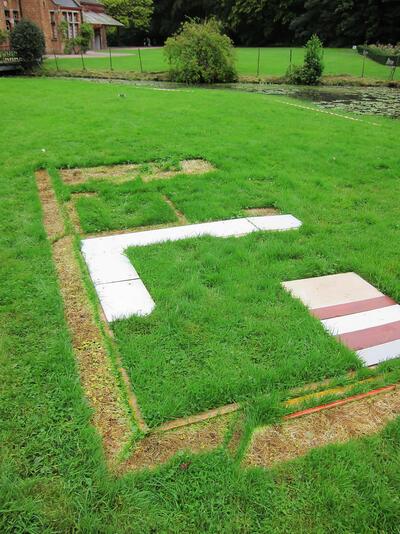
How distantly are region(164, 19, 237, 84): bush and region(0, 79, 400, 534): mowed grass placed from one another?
1420 centimetres

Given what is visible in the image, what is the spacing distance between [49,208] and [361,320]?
3549 millimetres

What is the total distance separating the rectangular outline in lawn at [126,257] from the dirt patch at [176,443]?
1025 millimetres

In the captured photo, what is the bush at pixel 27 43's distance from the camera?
72.8ft

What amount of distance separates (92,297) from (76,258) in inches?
27.9

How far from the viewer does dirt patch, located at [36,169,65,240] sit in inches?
170

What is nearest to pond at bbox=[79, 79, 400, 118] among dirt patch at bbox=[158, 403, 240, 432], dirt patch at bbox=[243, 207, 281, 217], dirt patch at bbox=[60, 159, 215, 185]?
dirt patch at bbox=[60, 159, 215, 185]

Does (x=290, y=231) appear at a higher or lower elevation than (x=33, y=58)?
lower

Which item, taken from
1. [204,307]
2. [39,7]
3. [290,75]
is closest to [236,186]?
[204,307]

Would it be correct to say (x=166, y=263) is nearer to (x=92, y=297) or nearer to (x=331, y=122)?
(x=92, y=297)

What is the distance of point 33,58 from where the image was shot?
2300 cm

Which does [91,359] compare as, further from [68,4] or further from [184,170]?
[68,4]

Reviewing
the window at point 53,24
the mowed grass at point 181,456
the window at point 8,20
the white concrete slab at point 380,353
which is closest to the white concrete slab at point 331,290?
the mowed grass at point 181,456

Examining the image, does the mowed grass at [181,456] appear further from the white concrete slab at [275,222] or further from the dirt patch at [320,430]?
the white concrete slab at [275,222]

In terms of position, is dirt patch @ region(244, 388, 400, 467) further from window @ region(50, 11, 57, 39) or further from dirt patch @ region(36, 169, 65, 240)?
window @ region(50, 11, 57, 39)
